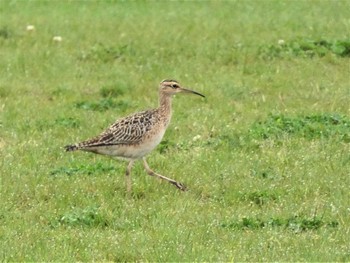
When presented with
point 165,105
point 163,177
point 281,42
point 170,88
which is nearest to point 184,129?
point 170,88

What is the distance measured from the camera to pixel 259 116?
15.1 m

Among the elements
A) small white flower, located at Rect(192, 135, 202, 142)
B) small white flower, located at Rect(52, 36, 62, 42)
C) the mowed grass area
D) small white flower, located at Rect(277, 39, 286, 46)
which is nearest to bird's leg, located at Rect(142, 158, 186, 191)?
the mowed grass area

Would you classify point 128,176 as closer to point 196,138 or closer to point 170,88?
point 170,88

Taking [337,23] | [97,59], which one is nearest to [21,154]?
[97,59]

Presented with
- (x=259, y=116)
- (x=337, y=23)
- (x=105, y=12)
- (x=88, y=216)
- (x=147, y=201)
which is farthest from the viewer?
(x=105, y=12)

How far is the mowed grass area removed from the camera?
392 inches

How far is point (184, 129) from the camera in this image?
1453 centimetres

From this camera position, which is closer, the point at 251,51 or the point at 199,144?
the point at 199,144

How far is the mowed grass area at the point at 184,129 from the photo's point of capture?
392 inches

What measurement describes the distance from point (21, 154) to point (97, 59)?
19.0 ft

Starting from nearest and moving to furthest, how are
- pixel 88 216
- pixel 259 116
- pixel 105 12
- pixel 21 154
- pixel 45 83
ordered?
pixel 88 216
pixel 21 154
pixel 259 116
pixel 45 83
pixel 105 12

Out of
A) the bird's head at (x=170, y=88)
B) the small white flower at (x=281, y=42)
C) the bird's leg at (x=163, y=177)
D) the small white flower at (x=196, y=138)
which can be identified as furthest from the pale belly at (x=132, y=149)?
the small white flower at (x=281, y=42)

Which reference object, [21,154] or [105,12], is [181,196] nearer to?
[21,154]

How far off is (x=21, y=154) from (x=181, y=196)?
100 inches
